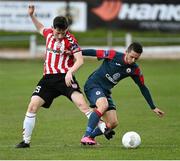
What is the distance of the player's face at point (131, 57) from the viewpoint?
12375mm

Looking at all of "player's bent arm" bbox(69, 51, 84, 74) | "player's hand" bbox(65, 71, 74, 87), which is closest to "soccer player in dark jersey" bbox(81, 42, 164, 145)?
"player's bent arm" bbox(69, 51, 84, 74)

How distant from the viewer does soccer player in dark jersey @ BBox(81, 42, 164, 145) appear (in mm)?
12359

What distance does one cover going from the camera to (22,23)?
131ft

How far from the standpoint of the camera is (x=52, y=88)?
1248cm

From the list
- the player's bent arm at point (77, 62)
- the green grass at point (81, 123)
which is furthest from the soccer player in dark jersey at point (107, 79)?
the green grass at point (81, 123)

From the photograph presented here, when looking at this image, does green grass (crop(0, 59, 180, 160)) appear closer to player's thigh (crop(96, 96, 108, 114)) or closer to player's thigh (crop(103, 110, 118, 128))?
player's thigh (crop(103, 110, 118, 128))

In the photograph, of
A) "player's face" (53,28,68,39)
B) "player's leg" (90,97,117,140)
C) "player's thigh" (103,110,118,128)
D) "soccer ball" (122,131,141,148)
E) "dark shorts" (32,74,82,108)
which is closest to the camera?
"soccer ball" (122,131,141,148)

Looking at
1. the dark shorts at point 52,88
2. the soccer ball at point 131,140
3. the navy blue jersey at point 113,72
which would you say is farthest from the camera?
the navy blue jersey at point 113,72

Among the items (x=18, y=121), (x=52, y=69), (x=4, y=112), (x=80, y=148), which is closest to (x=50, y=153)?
(x=80, y=148)

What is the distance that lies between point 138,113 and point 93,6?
72.7 feet

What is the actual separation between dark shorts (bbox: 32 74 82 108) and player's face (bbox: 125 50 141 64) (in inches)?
37.4

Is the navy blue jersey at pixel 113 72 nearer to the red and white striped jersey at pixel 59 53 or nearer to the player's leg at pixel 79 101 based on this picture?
the red and white striped jersey at pixel 59 53

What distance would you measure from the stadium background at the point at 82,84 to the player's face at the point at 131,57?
144 cm

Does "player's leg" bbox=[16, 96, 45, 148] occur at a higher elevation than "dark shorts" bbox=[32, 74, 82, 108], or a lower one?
lower
